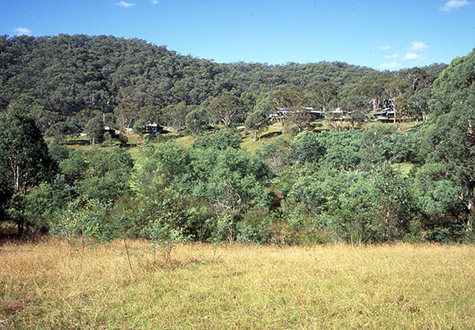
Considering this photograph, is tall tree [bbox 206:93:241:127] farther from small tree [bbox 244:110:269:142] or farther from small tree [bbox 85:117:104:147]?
small tree [bbox 85:117:104:147]

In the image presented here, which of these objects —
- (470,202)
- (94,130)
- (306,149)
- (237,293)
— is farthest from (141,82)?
(237,293)

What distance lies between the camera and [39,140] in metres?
20.1

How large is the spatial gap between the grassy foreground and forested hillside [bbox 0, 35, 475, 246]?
1.34 m

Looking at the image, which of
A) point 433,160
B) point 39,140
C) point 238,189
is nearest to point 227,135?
point 238,189

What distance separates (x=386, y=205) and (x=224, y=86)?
377 feet

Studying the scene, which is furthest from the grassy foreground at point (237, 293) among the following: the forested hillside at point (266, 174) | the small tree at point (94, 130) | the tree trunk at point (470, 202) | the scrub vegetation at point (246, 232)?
the small tree at point (94, 130)

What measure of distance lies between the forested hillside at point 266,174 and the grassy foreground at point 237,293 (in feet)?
4.39

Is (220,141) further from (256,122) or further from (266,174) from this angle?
(256,122)

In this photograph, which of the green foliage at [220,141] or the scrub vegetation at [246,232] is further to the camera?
the green foliage at [220,141]

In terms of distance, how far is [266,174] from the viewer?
99.0 feet

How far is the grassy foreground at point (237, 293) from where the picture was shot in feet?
13.0

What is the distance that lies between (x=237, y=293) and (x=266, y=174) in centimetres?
2540

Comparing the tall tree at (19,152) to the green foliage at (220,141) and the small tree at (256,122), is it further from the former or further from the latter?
the small tree at (256,122)

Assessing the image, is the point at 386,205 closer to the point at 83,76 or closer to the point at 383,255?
the point at 383,255
